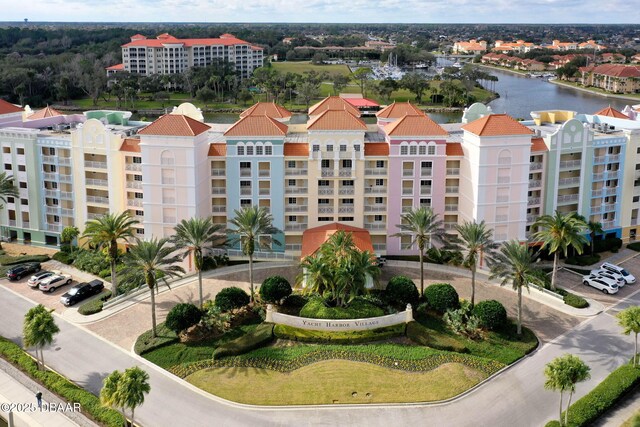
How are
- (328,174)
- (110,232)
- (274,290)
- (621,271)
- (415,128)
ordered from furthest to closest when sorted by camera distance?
1. (328,174)
2. (415,128)
3. (621,271)
4. (110,232)
5. (274,290)

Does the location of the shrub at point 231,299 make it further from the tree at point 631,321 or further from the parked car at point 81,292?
the tree at point 631,321

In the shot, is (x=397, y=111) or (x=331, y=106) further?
(x=397, y=111)

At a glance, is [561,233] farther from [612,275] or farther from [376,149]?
[376,149]

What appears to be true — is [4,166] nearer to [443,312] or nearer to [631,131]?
[443,312]

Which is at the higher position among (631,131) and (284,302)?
(631,131)

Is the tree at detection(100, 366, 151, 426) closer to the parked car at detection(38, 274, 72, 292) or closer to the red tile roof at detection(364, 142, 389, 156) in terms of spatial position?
the parked car at detection(38, 274, 72, 292)

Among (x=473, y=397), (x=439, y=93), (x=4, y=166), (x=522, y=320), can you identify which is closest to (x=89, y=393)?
(x=473, y=397)

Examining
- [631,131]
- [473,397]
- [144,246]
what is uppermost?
[631,131]

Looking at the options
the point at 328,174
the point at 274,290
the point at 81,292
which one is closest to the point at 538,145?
the point at 328,174
